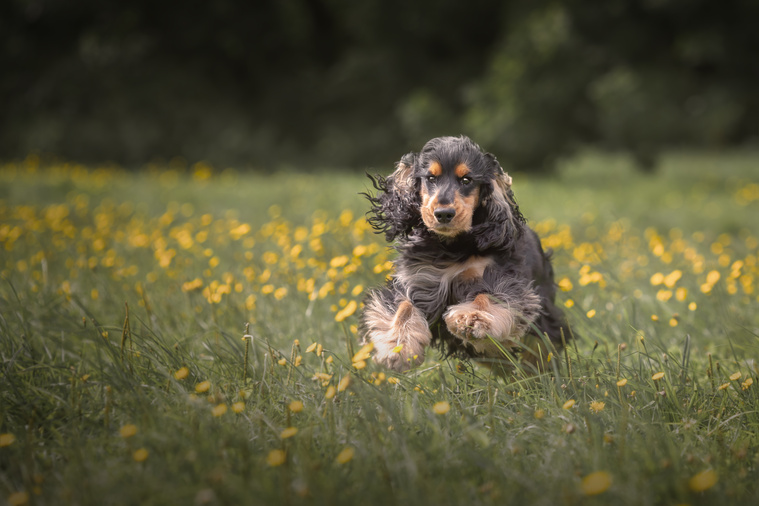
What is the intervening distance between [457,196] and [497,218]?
219 millimetres

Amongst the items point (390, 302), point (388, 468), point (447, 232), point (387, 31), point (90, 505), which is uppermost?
point (387, 31)

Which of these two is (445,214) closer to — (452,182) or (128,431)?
(452,182)

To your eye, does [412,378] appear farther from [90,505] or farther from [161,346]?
[90,505]

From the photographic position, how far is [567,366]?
228 centimetres

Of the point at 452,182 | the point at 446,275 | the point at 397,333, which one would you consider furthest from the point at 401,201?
the point at 397,333

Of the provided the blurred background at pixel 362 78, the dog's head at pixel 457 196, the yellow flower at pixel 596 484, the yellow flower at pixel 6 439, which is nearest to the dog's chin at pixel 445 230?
the dog's head at pixel 457 196

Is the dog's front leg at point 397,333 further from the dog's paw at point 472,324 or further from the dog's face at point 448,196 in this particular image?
the dog's face at point 448,196

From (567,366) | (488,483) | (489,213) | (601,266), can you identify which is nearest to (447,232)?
(489,213)

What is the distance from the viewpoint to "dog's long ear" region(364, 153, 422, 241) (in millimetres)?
2414

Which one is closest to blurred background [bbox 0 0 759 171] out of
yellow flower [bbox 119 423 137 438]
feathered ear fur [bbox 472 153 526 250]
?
feathered ear fur [bbox 472 153 526 250]

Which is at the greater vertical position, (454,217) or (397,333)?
(454,217)

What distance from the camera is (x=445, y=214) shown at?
6.75 ft

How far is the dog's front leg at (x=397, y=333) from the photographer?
79.7 inches

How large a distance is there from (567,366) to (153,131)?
12.7 meters
